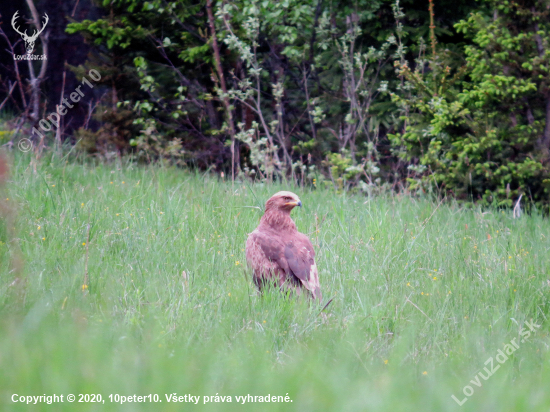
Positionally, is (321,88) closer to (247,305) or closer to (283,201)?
(283,201)

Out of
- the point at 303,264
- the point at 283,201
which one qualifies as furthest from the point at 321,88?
the point at 303,264

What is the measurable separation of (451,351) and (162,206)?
143 inches

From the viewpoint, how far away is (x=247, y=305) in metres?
3.72

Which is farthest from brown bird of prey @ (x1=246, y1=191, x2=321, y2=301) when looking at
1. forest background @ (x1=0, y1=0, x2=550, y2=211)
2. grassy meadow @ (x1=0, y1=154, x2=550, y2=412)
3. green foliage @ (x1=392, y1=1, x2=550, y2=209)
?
green foliage @ (x1=392, y1=1, x2=550, y2=209)

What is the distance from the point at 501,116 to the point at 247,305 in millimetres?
5530

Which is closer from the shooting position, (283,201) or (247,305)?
(247,305)

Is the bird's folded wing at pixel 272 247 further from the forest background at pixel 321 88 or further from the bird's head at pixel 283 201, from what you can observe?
the forest background at pixel 321 88

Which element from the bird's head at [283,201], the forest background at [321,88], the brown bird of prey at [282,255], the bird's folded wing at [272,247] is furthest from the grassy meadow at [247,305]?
the forest background at [321,88]

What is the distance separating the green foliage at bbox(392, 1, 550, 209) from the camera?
727 centimetres

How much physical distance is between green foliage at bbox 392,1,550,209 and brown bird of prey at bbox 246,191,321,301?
3.84 metres

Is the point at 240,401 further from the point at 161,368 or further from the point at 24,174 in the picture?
the point at 24,174

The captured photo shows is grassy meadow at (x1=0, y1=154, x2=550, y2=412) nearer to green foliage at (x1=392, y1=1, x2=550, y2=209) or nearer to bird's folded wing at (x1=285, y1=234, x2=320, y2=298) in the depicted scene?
bird's folded wing at (x1=285, y1=234, x2=320, y2=298)

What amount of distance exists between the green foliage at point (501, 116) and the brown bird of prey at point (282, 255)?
3.84m

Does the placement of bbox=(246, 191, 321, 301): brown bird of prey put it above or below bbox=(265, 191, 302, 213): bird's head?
below
